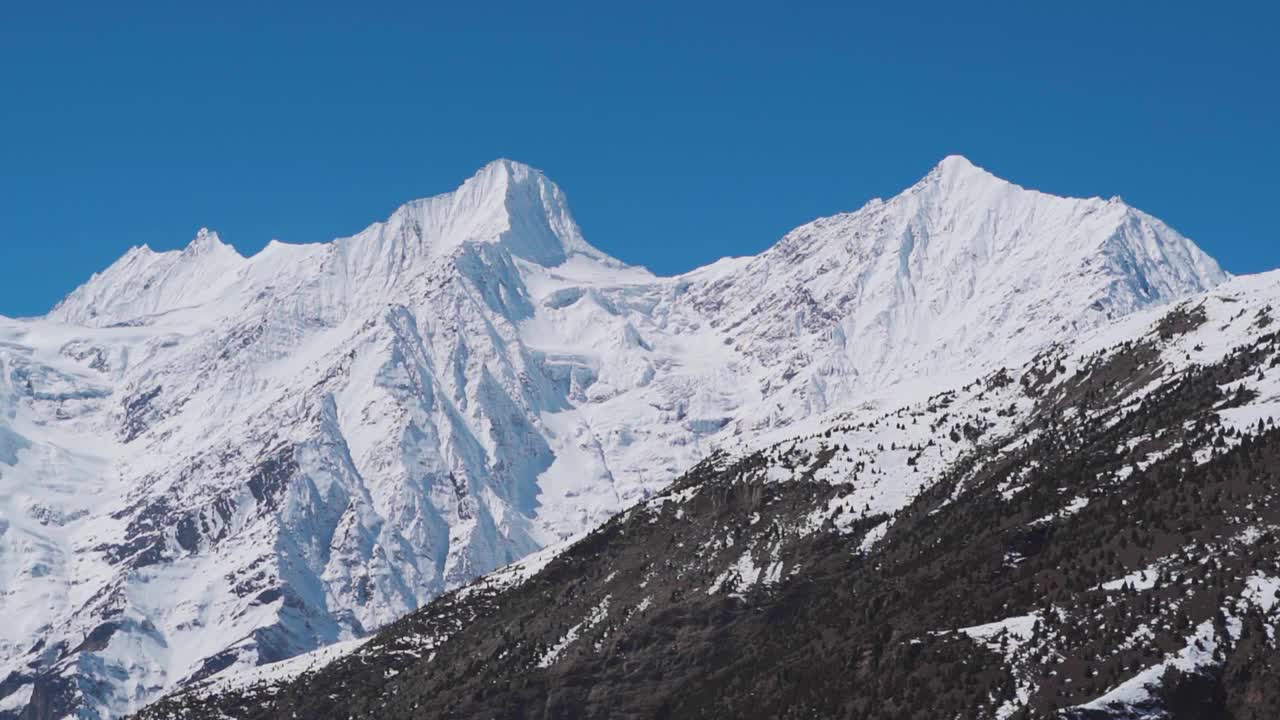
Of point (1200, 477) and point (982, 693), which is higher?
point (1200, 477)

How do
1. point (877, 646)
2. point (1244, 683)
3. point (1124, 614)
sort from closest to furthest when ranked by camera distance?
point (1244, 683) < point (1124, 614) < point (877, 646)

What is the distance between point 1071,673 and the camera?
162 meters

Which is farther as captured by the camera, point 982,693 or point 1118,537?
point 1118,537

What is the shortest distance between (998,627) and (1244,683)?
27.2 m

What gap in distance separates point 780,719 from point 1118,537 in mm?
36234

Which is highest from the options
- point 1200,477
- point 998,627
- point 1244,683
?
point 1200,477

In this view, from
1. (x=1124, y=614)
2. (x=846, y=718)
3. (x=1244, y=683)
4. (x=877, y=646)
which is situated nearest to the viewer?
(x=1244, y=683)

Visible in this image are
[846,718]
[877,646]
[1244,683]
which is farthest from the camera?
[877,646]

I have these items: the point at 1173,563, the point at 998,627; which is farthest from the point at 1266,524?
the point at 998,627

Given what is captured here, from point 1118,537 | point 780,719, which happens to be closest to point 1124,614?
point 1118,537

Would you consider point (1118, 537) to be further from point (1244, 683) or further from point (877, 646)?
point (1244, 683)

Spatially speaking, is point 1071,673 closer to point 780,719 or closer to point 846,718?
point 846,718

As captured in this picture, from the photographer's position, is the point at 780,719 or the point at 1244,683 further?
the point at 780,719

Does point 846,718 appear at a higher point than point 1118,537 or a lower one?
lower
